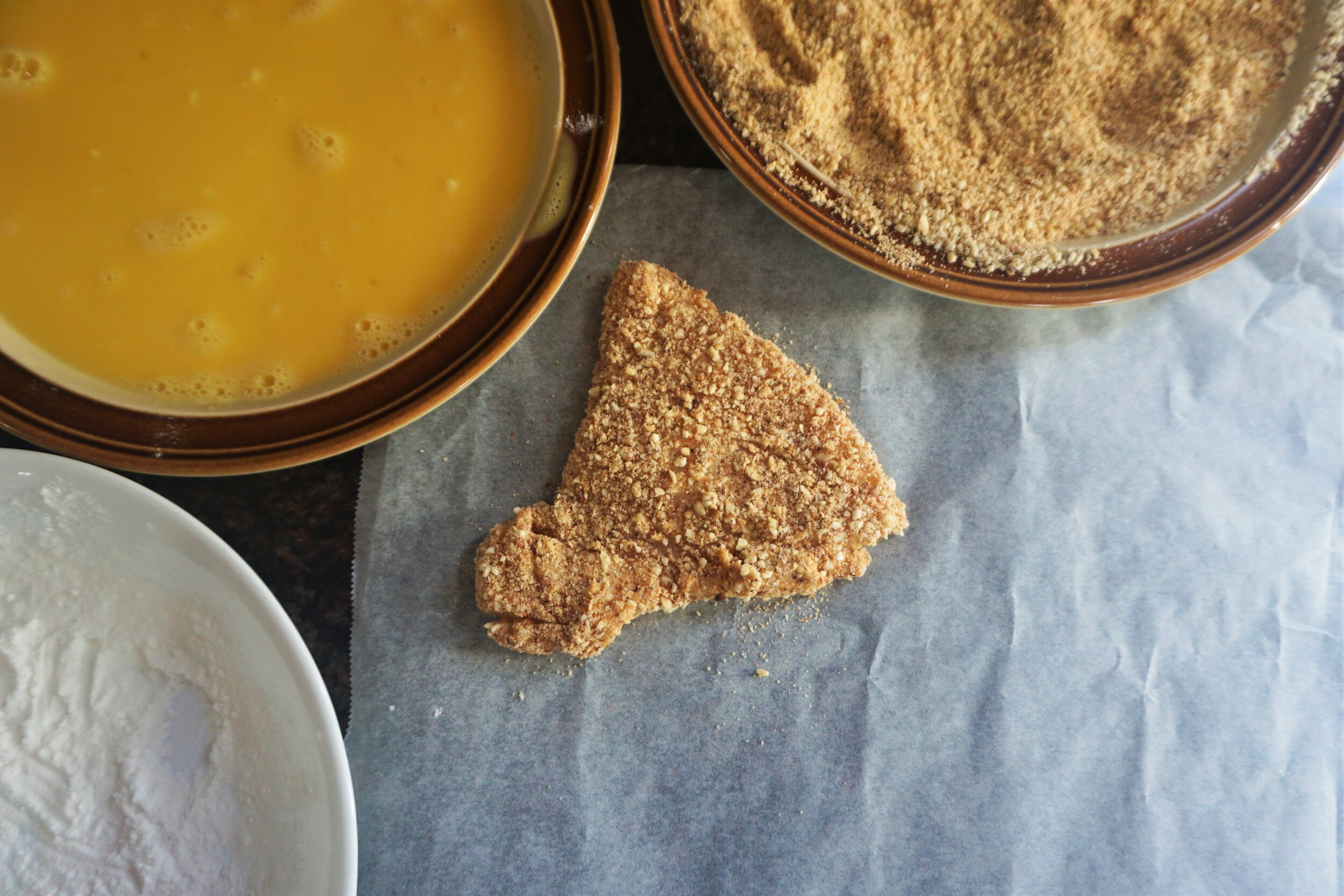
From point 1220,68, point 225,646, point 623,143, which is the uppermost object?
point 1220,68

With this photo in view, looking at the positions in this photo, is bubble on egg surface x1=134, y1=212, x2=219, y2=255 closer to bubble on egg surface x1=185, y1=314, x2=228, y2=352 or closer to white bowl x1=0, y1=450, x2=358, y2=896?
bubble on egg surface x1=185, y1=314, x2=228, y2=352

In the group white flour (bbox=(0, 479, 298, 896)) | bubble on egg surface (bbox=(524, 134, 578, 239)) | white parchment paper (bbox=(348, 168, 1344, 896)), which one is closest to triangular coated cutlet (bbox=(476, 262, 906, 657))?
white parchment paper (bbox=(348, 168, 1344, 896))

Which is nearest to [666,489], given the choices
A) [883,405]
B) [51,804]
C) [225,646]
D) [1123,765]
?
[883,405]

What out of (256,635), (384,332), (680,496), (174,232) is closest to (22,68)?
(174,232)

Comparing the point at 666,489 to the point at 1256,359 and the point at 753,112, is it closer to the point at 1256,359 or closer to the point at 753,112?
the point at 753,112

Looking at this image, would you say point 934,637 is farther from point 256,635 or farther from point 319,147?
point 319,147

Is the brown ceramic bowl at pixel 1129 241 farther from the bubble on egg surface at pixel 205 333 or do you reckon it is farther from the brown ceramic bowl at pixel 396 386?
the bubble on egg surface at pixel 205 333
